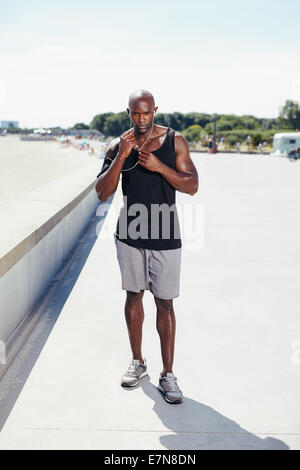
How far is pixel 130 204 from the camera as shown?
3.24 m

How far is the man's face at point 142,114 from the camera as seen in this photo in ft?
9.77

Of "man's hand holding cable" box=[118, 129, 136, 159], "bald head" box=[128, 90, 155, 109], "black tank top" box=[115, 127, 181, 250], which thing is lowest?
"black tank top" box=[115, 127, 181, 250]

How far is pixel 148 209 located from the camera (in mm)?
3221

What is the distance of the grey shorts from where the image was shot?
3.25 metres

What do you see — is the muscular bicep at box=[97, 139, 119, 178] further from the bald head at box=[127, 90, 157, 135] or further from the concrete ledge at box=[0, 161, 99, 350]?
the concrete ledge at box=[0, 161, 99, 350]

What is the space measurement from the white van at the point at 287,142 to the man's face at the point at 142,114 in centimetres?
4420

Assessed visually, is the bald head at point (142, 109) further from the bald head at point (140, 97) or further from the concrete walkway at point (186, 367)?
the concrete walkway at point (186, 367)

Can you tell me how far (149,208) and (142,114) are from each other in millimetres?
582

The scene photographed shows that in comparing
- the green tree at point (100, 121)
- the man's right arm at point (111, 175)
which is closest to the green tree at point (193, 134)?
the man's right arm at point (111, 175)

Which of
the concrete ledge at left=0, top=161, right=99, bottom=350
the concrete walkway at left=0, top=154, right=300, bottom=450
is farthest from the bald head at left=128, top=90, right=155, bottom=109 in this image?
the concrete walkway at left=0, top=154, right=300, bottom=450

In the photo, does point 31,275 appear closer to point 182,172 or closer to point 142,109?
point 182,172

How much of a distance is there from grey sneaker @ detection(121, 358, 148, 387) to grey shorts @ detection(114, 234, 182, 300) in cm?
56
